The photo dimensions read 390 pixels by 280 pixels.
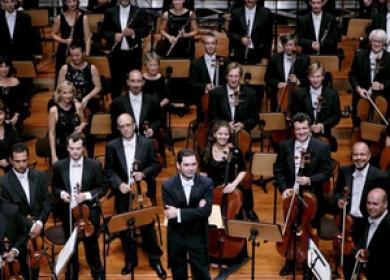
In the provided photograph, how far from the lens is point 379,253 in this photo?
17.8 ft

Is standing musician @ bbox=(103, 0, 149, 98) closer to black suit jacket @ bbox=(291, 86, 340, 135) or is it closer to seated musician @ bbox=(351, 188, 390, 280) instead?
black suit jacket @ bbox=(291, 86, 340, 135)

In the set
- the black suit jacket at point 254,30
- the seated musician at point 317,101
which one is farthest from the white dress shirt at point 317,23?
the seated musician at point 317,101

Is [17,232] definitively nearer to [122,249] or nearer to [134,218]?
[134,218]

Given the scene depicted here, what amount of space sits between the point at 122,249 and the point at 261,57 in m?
2.60

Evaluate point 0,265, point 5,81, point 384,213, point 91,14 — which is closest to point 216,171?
point 384,213

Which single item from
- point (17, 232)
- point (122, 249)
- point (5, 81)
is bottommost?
point (122, 249)

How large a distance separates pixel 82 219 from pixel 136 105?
4.93 feet

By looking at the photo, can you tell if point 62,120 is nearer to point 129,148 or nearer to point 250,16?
point 129,148

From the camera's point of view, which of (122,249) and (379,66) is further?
(379,66)

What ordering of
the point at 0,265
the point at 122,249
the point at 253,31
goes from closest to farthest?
the point at 0,265
the point at 122,249
the point at 253,31

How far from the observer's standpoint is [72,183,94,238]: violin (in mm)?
5688

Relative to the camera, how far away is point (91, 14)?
29.9 feet

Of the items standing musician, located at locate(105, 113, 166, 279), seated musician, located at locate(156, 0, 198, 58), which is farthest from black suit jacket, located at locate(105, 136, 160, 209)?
seated musician, located at locate(156, 0, 198, 58)

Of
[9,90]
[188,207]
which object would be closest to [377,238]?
[188,207]
